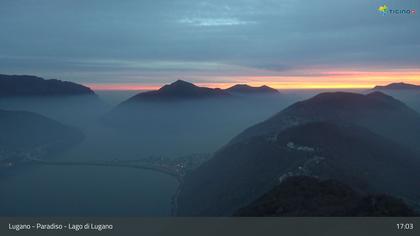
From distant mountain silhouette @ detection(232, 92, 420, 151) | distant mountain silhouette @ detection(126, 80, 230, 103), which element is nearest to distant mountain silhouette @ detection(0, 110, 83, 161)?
distant mountain silhouette @ detection(126, 80, 230, 103)

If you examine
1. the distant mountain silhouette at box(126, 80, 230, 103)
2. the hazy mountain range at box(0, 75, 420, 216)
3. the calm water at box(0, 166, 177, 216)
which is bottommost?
the calm water at box(0, 166, 177, 216)

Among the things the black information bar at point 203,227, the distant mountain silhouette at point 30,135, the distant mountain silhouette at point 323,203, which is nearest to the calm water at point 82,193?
the distant mountain silhouette at point 30,135

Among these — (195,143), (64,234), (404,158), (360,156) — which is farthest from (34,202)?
(195,143)

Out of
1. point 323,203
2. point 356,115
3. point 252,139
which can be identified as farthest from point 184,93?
point 323,203

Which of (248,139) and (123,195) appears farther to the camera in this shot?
(248,139)

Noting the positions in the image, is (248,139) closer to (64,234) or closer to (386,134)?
(386,134)

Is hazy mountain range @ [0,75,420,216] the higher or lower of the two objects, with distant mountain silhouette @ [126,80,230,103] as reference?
lower

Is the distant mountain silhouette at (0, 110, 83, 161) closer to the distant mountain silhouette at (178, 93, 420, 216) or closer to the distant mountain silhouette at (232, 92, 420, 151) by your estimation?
the distant mountain silhouette at (178, 93, 420, 216)
